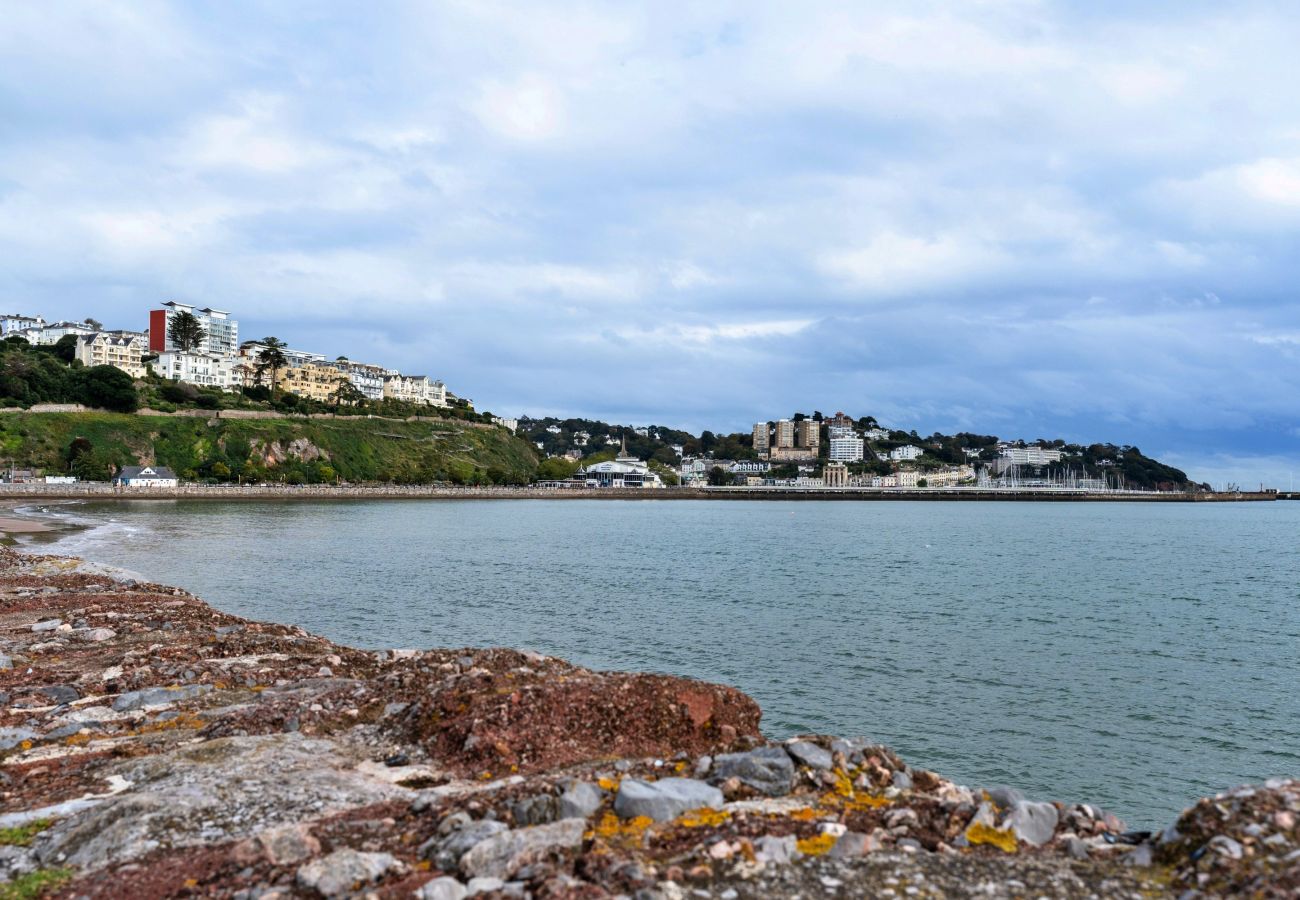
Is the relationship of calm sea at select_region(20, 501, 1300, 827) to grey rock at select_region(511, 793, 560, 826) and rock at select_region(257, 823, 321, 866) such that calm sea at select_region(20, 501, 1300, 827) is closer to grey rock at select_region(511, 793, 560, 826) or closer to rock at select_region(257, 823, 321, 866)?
grey rock at select_region(511, 793, 560, 826)

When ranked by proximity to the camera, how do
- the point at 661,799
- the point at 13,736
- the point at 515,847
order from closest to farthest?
1. the point at 515,847
2. the point at 661,799
3. the point at 13,736

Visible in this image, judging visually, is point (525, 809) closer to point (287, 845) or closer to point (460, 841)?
point (460, 841)

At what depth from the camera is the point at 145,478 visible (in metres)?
149

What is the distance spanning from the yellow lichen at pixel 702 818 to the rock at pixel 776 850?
29.6 inches

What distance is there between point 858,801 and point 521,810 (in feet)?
13.1

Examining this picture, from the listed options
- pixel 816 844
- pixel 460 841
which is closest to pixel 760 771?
pixel 816 844

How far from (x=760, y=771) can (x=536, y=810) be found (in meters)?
2.85

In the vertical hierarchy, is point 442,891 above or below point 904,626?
above

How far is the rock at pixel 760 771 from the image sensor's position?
35.0 ft

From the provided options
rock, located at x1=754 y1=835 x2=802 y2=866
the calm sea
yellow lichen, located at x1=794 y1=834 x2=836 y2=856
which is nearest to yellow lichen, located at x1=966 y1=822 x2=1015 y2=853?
yellow lichen, located at x1=794 y1=834 x2=836 y2=856

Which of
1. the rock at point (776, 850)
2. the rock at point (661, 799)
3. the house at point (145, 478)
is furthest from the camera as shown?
the house at point (145, 478)

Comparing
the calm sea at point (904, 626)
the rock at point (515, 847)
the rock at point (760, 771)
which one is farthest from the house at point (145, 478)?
the rock at point (515, 847)

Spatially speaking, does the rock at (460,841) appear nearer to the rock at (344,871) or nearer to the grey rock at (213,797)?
the rock at (344,871)

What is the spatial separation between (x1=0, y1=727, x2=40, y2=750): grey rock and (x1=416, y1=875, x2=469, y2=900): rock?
378 inches
